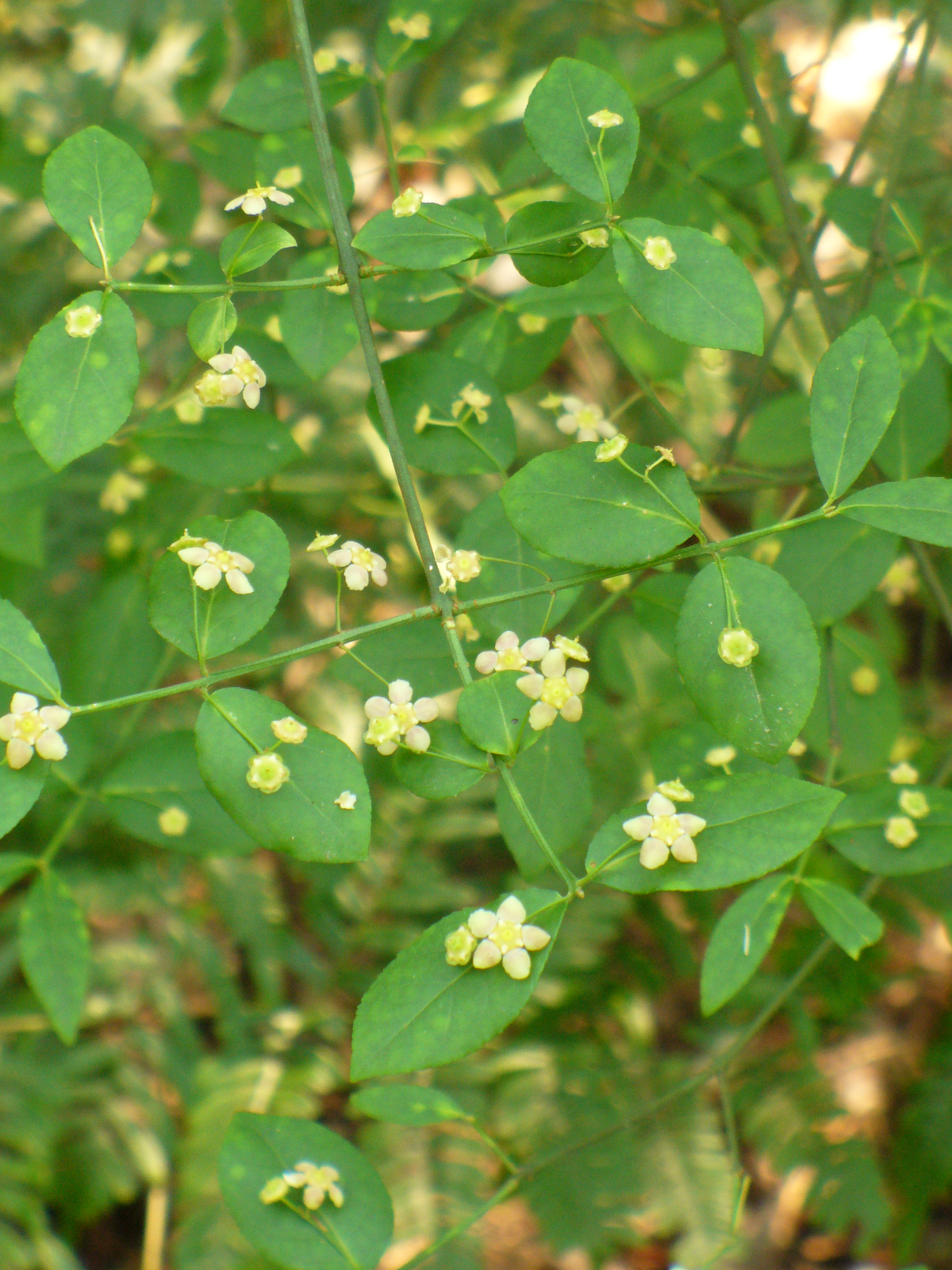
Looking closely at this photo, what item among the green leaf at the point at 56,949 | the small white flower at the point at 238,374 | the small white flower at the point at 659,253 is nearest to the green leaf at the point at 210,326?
the small white flower at the point at 238,374

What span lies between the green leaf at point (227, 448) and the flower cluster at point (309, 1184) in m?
0.71

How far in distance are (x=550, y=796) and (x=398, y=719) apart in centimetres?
26

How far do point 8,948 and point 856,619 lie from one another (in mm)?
2065

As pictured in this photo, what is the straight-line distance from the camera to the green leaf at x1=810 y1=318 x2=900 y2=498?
816 millimetres

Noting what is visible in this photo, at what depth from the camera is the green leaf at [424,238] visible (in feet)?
2.74

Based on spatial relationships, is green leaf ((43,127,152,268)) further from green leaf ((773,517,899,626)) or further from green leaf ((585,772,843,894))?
green leaf ((773,517,899,626))

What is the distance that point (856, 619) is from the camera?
2.43 m

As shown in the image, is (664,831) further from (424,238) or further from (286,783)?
(424,238)

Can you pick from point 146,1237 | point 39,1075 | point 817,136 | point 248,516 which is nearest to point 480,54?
point 817,136

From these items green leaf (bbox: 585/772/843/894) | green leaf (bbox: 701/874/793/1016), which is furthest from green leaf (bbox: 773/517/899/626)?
green leaf (bbox: 585/772/843/894)

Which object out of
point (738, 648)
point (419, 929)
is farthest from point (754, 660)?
point (419, 929)

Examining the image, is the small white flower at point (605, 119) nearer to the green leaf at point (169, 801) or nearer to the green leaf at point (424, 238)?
the green leaf at point (424, 238)

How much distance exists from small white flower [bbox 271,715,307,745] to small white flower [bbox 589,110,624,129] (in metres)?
0.53

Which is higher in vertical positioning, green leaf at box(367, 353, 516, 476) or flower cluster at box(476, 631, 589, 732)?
green leaf at box(367, 353, 516, 476)
